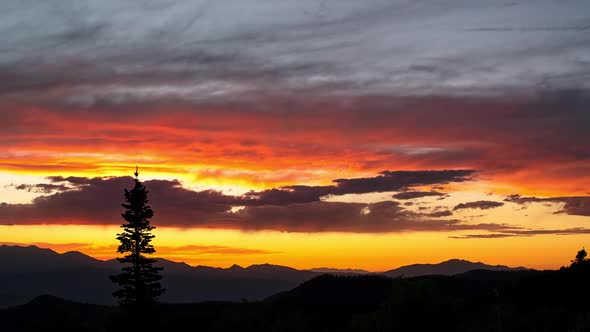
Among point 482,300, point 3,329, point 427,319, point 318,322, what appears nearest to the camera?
point 427,319

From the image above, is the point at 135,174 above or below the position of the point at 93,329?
above

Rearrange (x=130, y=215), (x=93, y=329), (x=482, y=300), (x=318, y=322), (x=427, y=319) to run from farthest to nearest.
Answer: (x=318, y=322) < (x=482, y=300) < (x=93, y=329) < (x=427, y=319) < (x=130, y=215)

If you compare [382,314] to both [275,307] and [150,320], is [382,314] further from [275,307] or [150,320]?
[275,307]

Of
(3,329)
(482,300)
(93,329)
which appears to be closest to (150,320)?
(93,329)

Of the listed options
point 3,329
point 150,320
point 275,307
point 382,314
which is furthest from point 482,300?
point 3,329

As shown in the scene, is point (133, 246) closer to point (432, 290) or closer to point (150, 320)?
point (150, 320)

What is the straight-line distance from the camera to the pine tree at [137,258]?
75062 millimetres

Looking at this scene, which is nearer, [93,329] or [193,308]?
[93,329]

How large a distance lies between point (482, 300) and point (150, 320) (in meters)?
76.3

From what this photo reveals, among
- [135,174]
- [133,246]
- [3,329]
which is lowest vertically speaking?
[3,329]

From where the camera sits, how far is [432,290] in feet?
278

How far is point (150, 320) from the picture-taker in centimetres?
7644

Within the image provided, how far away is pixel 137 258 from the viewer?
247 ft

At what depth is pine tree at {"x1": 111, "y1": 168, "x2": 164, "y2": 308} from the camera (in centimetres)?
7506
